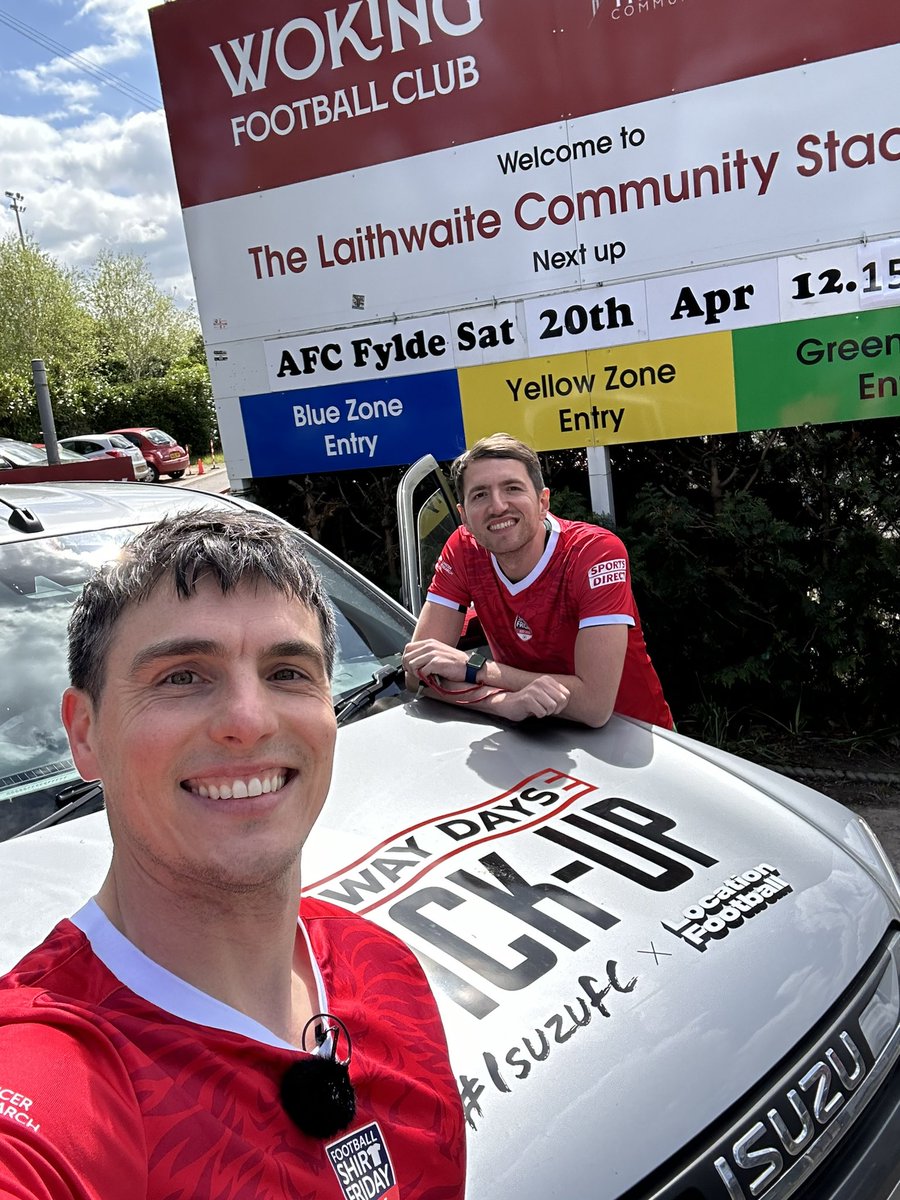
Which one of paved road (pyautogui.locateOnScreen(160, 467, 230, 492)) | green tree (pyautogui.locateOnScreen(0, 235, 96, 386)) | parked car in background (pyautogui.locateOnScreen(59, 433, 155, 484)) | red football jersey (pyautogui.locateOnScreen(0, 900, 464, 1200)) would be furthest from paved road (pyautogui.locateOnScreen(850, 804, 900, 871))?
green tree (pyautogui.locateOnScreen(0, 235, 96, 386))

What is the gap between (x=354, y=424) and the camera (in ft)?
16.5

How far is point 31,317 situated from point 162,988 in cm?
3879

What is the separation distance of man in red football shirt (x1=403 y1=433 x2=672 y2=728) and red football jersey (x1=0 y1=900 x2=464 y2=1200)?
1379mm

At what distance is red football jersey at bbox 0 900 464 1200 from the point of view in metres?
0.87

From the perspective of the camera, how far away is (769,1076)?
1383mm

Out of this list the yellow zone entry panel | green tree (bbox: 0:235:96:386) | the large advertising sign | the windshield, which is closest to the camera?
the windshield

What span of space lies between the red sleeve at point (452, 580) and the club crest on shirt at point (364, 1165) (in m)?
1.97

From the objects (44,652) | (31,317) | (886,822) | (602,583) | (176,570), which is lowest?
(886,822)

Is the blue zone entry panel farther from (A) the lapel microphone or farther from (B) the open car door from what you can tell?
(A) the lapel microphone

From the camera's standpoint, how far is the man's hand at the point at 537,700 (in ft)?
7.55

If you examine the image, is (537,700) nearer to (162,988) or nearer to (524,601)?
(524,601)

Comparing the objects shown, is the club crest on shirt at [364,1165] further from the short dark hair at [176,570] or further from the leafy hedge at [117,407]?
the leafy hedge at [117,407]

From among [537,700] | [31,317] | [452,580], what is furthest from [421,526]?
[31,317]

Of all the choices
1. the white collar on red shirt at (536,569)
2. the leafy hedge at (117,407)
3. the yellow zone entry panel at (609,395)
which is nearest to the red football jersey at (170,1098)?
the white collar on red shirt at (536,569)
